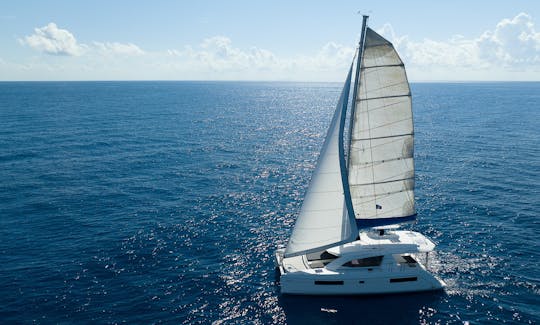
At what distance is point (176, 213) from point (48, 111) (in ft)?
390

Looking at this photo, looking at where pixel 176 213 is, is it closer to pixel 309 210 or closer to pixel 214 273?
pixel 214 273

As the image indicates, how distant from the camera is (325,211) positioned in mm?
33219

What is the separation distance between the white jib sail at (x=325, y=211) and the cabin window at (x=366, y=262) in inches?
97.3

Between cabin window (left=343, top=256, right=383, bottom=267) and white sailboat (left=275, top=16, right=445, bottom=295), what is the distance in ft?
0.28

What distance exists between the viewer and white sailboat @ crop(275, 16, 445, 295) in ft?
104

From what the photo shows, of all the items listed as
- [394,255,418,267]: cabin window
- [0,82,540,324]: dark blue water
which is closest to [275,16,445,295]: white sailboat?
[394,255,418,267]: cabin window

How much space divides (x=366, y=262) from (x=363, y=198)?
18.1 feet

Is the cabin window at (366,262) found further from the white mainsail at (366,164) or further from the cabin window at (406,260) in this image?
the white mainsail at (366,164)

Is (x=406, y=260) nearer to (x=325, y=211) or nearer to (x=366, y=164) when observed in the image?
(x=325, y=211)

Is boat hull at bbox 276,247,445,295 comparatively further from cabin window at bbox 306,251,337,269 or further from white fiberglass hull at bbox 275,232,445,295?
cabin window at bbox 306,251,337,269

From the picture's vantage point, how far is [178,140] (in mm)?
96375

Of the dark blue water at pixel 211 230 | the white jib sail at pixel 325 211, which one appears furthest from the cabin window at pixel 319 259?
the dark blue water at pixel 211 230

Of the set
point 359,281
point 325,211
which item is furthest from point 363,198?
point 359,281

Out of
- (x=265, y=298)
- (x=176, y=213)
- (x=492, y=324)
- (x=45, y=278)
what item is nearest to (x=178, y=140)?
(x=176, y=213)
